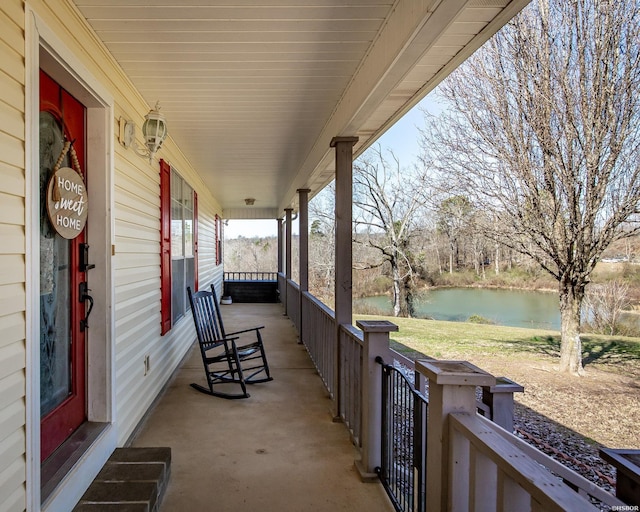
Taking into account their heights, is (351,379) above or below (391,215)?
below

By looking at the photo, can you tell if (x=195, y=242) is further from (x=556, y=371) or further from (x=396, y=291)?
(x=396, y=291)

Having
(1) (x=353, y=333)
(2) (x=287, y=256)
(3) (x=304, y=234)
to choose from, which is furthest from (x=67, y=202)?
(2) (x=287, y=256)

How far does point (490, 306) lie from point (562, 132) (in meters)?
7.44

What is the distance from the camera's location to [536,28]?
6.19 meters

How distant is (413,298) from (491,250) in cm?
615

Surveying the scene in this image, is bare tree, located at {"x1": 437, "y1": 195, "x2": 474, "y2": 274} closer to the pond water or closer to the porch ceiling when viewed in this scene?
the pond water

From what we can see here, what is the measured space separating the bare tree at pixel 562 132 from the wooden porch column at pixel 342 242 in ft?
15.2

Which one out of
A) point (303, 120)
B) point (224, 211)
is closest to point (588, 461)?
point (303, 120)

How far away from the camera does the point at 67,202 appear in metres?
1.96

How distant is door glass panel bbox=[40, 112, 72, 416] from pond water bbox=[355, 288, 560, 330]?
9.31m

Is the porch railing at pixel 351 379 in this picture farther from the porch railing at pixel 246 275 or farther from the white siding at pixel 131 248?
the porch railing at pixel 246 275

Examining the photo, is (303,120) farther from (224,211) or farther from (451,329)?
(224,211)

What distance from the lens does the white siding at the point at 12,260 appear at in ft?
4.38

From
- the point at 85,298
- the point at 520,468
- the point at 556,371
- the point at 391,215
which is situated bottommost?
the point at 556,371
